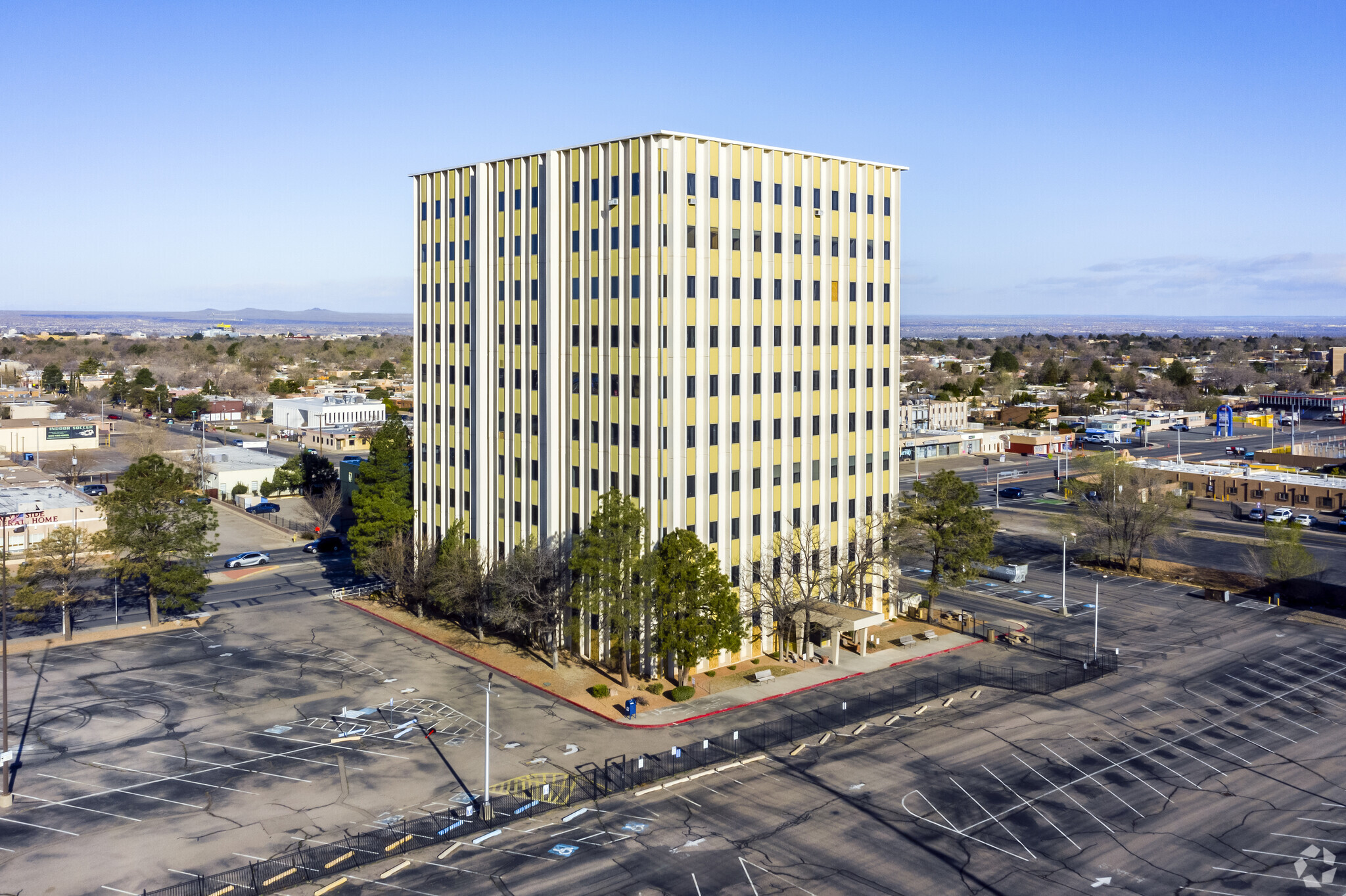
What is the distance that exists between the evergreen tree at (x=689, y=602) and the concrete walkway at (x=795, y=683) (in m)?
2.57

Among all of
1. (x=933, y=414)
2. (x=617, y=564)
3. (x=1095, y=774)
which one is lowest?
(x=1095, y=774)

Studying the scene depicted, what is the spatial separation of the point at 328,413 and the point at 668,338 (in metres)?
140

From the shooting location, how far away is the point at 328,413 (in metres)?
182

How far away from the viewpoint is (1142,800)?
142ft

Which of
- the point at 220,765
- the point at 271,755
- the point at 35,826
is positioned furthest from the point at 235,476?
the point at 35,826

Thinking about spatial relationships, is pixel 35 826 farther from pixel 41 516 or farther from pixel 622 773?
pixel 41 516

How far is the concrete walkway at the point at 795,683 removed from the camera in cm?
5275

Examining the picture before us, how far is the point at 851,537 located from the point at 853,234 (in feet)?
65.8

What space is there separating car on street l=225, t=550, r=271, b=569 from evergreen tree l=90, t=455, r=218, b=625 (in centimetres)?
1783

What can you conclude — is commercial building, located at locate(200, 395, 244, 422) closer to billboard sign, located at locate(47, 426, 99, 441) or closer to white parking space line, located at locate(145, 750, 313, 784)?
billboard sign, located at locate(47, 426, 99, 441)

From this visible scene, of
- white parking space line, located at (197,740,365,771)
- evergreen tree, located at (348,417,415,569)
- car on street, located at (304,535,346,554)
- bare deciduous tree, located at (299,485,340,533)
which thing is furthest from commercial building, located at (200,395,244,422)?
white parking space line, located at (197,740,365,771)

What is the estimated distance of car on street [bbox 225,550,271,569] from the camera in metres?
87.8

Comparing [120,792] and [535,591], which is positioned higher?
[535,591]

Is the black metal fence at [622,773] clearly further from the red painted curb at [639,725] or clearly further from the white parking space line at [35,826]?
the white parking space line at [35,826]
